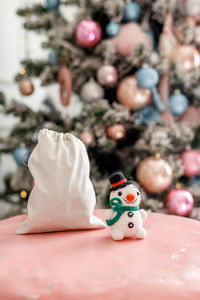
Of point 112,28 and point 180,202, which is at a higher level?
point 112,28

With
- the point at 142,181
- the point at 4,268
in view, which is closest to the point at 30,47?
the point at 142,181

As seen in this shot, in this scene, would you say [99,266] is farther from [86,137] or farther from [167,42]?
[167,42]

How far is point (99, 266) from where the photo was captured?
20.2 inches

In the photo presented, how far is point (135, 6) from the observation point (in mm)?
1477

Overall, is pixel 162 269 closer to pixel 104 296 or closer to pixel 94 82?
pixel 104 296

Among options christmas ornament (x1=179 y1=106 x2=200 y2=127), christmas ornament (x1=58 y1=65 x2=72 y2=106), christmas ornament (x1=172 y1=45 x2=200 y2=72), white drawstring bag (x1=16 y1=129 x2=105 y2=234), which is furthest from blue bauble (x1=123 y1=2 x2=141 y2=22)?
white drawstring bag (x1=16 y1=129 x2=105 y2=234)

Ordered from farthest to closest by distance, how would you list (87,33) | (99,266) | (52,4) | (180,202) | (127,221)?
(52,4) → (87,33) → (180,202) → (127,221) → (99,266)

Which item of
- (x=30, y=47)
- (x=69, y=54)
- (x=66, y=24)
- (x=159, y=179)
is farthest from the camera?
(x=30, y=47)

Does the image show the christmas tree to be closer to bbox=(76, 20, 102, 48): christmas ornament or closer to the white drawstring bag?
bbox=(76, 20, 102, 48): christmas ornament

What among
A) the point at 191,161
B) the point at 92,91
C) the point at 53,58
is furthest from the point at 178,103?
the point at 53,58

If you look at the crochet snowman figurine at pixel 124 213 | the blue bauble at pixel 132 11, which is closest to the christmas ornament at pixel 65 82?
the blue bauble at pixel 132 11

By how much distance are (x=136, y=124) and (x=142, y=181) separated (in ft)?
0.86

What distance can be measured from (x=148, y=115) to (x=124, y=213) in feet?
3.03

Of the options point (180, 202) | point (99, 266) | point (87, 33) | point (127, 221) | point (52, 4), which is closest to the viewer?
point (99, 266)
